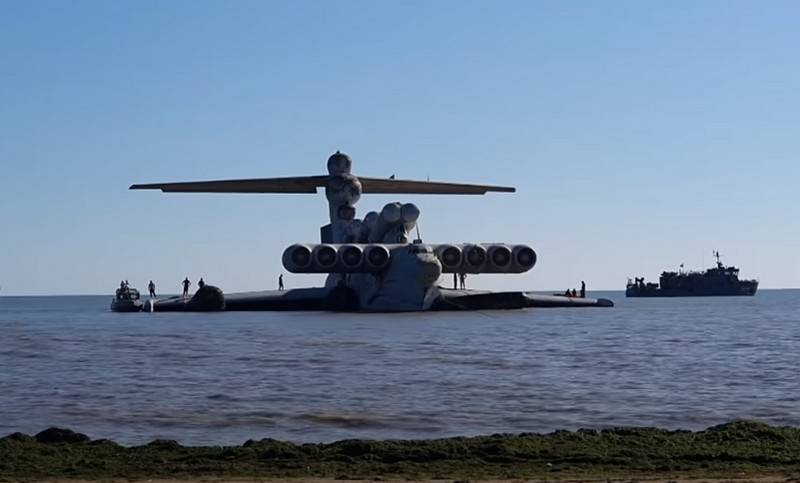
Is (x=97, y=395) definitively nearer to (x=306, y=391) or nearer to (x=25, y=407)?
(x=25, y=407)

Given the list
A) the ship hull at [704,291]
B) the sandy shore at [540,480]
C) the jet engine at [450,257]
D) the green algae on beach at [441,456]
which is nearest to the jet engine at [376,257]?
the jet engine at [450,257]

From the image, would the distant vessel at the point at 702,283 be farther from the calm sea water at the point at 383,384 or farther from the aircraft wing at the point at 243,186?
the calm sea water at the point at 383,384

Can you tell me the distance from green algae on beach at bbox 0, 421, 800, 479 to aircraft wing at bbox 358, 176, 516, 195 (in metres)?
51.4

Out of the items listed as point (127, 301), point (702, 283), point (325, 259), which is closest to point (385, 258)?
point (325, 259)

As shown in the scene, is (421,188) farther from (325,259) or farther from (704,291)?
(704,291)

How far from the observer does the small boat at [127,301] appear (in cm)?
6431

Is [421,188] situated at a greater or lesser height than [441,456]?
greater

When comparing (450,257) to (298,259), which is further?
(450,257)

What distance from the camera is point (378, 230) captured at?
5831 centimetres

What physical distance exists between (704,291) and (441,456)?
10494 cm

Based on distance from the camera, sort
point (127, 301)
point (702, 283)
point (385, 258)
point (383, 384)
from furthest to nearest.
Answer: point (702, 283), point (127, 301), point (385, 258), point (383, 384)

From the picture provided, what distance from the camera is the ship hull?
111312 mm

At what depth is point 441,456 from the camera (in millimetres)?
9969

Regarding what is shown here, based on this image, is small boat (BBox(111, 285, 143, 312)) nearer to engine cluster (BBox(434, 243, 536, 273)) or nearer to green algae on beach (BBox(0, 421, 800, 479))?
engine cluster (BBox(434, 243, 536, 273))
